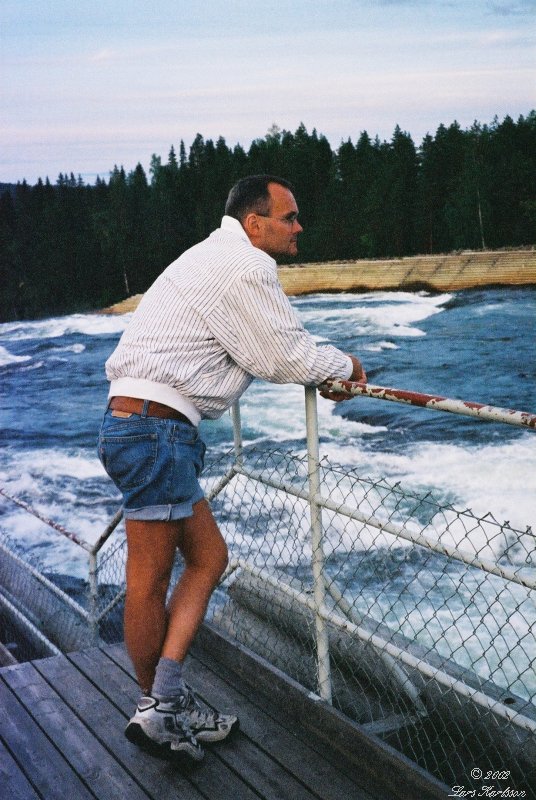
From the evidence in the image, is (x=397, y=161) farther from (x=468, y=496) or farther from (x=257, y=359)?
(x=257, y=359)

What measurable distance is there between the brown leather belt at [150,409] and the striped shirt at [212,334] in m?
0.02

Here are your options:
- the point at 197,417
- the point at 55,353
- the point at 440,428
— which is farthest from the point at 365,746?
A: the point at 55,353

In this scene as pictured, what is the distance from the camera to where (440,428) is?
51.2 ft

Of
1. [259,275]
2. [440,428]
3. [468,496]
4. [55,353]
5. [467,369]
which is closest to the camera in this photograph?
[259,275]

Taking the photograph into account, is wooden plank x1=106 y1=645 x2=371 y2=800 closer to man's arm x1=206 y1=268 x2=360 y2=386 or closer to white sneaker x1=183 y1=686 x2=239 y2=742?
white sneaker x1=183 y1=686 x2=239 y2=742

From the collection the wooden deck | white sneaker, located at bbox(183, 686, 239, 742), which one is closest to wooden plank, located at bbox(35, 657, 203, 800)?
the wooden deck

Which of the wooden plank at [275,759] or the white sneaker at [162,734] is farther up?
the white sneaker at [162,734]

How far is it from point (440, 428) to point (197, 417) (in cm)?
1368

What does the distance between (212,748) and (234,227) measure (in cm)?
150

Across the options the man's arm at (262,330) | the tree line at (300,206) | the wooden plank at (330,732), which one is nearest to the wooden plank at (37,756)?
the wooden plank at (330,732)

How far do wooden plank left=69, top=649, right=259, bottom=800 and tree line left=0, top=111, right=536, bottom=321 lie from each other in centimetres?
6076

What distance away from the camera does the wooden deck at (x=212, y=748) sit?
2.30 meters

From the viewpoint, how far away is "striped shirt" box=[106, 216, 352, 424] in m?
2.20

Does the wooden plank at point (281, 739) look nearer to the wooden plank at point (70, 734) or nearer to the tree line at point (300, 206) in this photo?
the wooden plank at point (70, 734)
